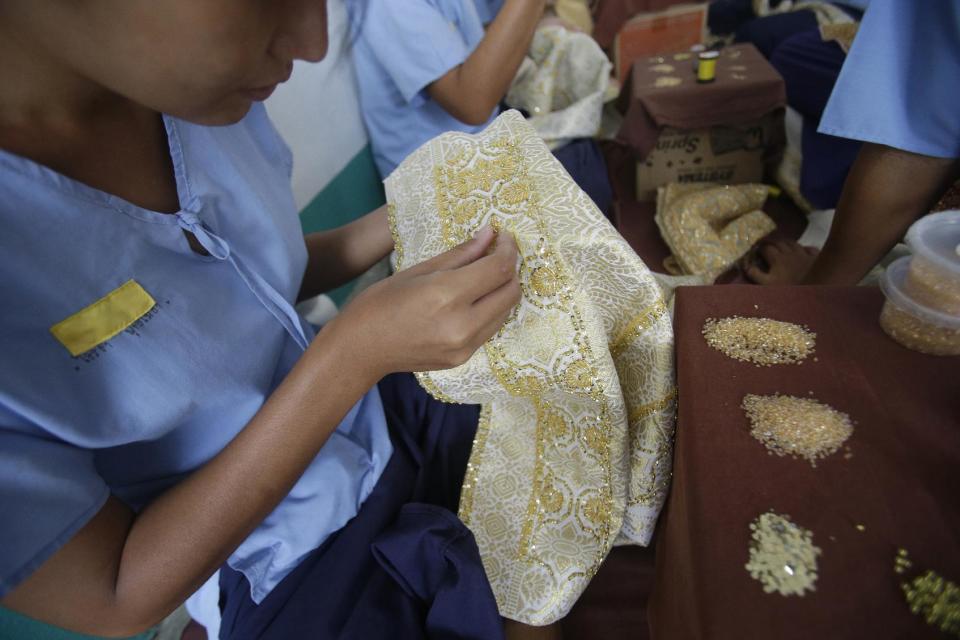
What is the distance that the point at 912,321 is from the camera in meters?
0.47

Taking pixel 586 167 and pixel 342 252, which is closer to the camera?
pixel 342 252

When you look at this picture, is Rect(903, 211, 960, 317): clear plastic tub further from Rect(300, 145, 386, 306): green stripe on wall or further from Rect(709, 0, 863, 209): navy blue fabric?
Rect(300, 145, 386, 306): green stripe on wall

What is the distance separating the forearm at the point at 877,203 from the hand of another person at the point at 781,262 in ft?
1.09

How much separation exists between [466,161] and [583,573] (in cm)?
52

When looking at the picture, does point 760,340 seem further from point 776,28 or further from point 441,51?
point 776,28

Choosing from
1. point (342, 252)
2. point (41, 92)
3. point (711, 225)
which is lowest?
point (711, 225)

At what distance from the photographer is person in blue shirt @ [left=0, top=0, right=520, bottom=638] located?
372 mm

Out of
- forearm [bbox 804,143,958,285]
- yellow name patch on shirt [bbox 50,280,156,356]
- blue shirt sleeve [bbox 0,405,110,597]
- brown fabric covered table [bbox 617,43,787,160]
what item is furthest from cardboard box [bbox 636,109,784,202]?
blue shirt sleeve [bbox 0,405,110,597]

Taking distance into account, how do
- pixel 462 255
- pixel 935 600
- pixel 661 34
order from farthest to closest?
pixel 661 34, pixel 462 255, pixel 935 600

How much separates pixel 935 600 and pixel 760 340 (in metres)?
0.24

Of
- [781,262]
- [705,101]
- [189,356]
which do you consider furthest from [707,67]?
[189,356]

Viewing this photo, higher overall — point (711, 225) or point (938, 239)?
point (938, 239)

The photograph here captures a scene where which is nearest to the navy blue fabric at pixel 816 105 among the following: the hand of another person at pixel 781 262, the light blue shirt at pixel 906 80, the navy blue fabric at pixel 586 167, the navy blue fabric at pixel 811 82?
the navy blue fabric at pixel 811 82

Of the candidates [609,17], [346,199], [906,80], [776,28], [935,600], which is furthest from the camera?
[609,17]
